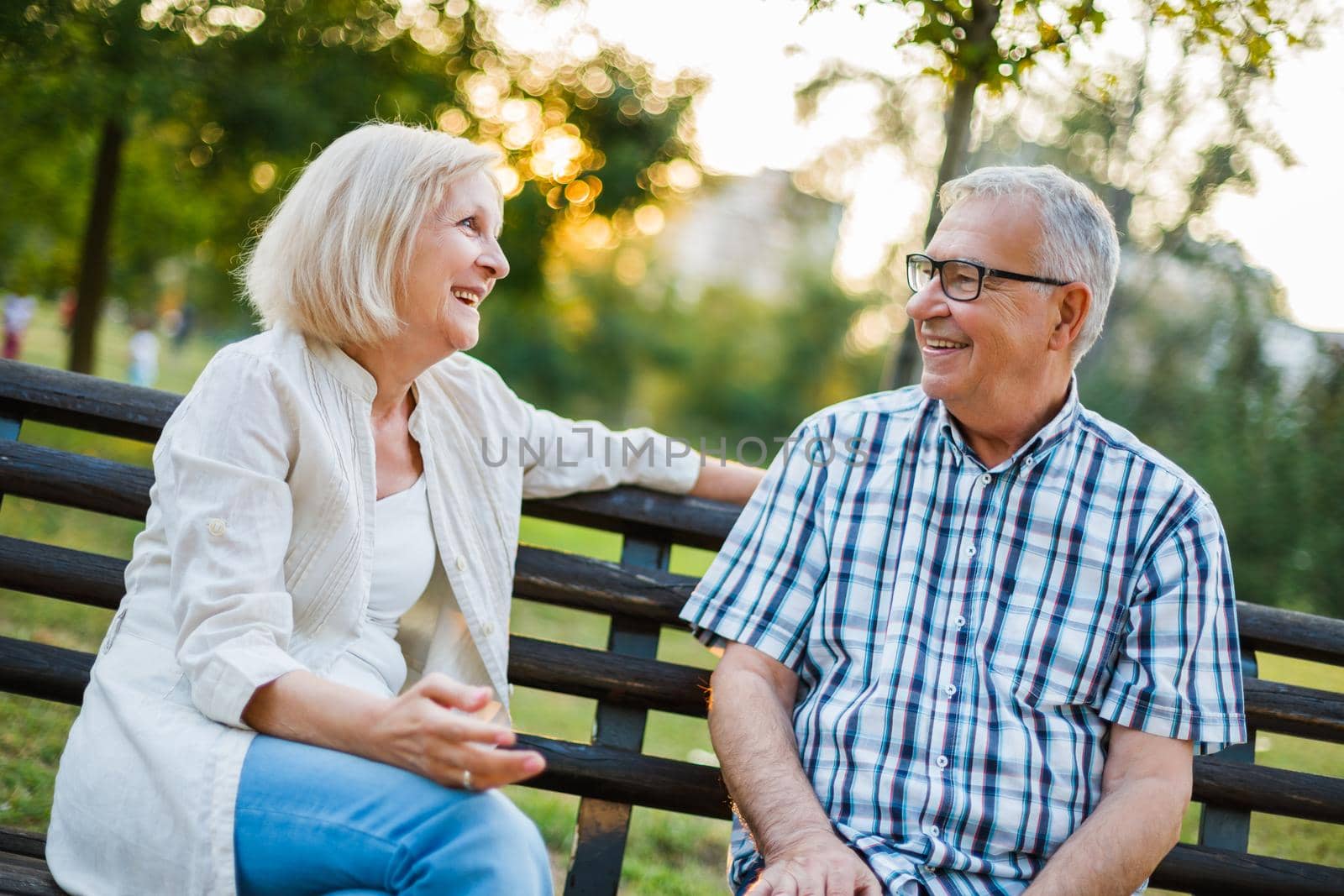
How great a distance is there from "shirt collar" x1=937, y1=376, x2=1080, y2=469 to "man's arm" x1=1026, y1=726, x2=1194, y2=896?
611 millimetres

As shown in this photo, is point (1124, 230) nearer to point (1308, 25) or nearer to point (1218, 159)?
point (1218, 159)

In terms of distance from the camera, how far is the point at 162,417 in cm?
274

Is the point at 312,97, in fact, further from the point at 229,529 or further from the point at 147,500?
the point at 229,529

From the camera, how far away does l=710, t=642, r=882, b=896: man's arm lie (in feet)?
7.17

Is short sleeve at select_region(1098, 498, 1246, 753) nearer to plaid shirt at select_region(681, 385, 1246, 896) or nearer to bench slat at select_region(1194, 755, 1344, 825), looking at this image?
plaid shirt at select_region(681, 385, 1246, 896)

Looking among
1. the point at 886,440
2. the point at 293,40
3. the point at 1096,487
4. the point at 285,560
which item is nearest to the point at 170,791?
the point at 285,560

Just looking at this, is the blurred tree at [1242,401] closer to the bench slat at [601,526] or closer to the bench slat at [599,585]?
the bench slat at [601,526]

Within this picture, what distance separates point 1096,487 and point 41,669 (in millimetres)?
2408

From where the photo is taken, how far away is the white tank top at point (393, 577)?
2.37 meters

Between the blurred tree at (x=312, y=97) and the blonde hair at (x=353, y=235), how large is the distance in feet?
16.8

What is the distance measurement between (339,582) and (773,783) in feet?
3.14

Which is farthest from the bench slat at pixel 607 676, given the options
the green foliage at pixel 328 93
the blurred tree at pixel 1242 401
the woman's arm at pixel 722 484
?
the blurred tree at pixel 1242 401

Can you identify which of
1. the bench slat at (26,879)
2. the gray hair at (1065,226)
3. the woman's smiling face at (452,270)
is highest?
the gray hair at (1065,226)

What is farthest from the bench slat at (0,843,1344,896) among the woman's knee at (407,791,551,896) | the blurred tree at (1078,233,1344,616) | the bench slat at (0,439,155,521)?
the blurred tree at (1078,233,1344,616)
